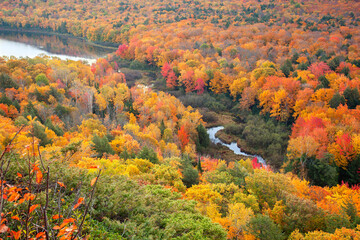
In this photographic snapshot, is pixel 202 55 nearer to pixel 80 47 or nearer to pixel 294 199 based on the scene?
pixel 80 47

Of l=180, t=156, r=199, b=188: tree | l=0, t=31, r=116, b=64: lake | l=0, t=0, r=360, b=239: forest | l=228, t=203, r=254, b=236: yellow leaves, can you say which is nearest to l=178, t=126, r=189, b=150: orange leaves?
l=0, t=0, r=360, b=239: forest

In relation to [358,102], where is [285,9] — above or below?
above

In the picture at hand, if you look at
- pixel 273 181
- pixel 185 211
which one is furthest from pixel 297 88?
pixel 185 211

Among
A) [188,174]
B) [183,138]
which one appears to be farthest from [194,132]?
[188,174]

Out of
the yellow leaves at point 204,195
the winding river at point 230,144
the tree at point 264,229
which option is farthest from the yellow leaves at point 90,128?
the tree at point 264,229

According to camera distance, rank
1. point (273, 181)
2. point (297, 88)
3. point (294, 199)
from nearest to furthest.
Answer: point (294, 199) → point (273, 181) → point (297, 88)

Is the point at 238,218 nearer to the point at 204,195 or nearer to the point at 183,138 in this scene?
the point at 204,195

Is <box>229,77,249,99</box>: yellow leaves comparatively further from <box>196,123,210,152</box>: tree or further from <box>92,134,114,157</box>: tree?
<box>92,134,114,157</box>: tree
